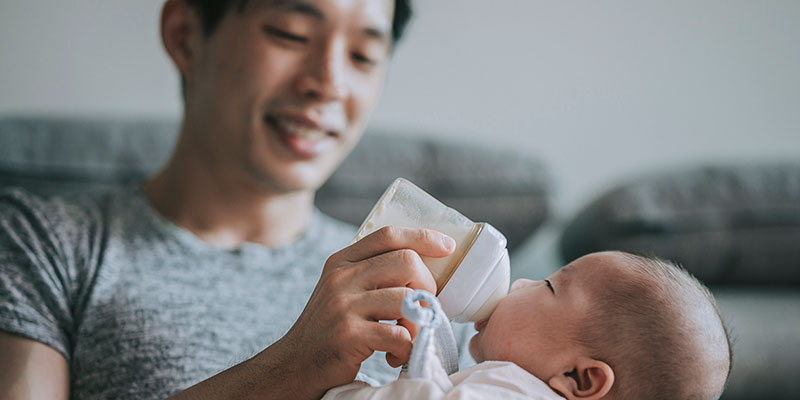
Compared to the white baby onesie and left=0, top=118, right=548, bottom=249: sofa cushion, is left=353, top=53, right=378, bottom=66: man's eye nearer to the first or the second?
left=0, top=118, right=548, bottom=249: sofa cushion

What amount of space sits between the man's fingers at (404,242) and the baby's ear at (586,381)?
0.23 meters

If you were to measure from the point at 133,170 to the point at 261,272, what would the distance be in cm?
66

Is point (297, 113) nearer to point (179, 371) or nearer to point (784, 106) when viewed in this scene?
point (179, 371)

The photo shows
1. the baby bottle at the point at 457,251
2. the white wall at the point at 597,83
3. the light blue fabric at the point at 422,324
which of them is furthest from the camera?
the white wall at the point at 597,83

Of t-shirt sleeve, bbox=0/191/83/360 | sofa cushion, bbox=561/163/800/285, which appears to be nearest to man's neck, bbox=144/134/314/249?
t-shirt sleeve, bbox=0/191/83/360

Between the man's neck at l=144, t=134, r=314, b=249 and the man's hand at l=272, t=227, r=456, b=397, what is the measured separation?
59 cm

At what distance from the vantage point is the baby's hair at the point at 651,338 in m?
0.77

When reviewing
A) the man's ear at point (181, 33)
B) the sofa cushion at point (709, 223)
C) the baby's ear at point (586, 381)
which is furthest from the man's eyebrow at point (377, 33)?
the sofa cushion at point (709, 223)

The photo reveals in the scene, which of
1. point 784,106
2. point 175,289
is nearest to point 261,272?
point 175,289

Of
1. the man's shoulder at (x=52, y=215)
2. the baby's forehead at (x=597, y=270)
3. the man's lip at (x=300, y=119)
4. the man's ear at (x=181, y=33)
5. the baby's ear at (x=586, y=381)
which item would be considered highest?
the man's ear at (x=181, y=33)

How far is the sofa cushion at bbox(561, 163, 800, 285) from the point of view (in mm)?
1732

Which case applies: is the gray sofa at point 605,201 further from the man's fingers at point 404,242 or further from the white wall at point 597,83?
the man's fingers at point 404,242

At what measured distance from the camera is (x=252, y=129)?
117 cm

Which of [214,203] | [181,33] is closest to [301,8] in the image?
[181,33]
